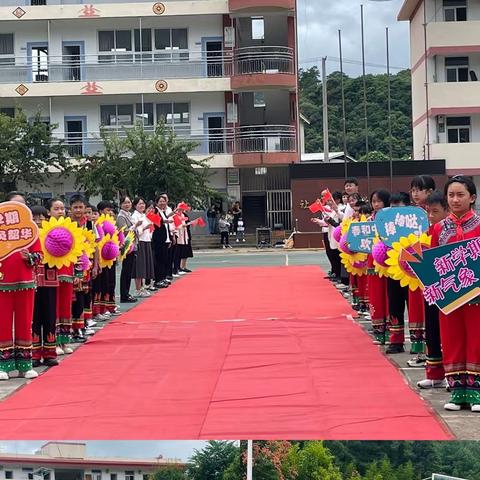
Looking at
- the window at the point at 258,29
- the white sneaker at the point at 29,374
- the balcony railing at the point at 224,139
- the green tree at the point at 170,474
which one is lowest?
the white sneaker at the point at 29,374

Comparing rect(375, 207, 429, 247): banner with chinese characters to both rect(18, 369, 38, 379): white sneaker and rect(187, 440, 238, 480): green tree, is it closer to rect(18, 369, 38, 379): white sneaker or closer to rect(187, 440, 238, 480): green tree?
rect(18, 369, 38, 379): white sneaker

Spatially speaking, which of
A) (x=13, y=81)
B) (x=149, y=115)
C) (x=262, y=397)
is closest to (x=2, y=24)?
(x=13, y=81)

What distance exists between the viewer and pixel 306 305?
13.5 m

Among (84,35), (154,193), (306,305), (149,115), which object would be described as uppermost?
(84,35)

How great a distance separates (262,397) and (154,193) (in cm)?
2530

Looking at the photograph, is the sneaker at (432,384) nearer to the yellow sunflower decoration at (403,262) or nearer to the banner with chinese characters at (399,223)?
the yellow sunflower decoration at (403,262)

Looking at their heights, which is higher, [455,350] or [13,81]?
[13,81]

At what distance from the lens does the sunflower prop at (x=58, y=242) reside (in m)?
8.95

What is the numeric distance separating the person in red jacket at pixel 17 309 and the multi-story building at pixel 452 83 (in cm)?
3030

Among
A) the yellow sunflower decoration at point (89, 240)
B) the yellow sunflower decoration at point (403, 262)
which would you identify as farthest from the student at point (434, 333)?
the yellow sunflower decoration at point (89, 240)

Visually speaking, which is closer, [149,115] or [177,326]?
[177,326]

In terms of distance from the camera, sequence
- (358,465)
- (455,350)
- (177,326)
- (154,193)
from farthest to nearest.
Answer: (154,193) < (177,326) < (455,350) < (358,465)

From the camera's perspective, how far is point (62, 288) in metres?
9.73

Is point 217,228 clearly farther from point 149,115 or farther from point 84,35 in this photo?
point 84,35
